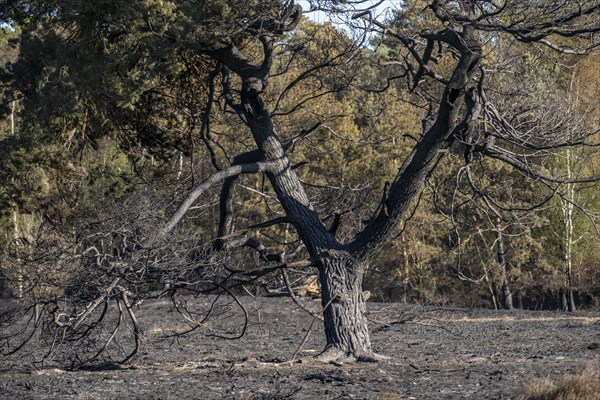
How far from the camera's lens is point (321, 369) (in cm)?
1204

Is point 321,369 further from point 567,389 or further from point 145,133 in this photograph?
point 145,133

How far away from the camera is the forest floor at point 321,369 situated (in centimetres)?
1049

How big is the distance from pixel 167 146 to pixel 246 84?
344 centimetres

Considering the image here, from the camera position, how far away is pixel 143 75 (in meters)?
12.8

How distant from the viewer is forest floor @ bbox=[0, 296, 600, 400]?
10.5 metres

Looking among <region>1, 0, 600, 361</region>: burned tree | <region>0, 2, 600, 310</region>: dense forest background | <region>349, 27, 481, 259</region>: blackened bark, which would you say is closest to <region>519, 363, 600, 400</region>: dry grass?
<region>0, 2, 600, 310</region>: dense forest background

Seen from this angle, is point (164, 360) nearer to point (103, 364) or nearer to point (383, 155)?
point (103, 364)

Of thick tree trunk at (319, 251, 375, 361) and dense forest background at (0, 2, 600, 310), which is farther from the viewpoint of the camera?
thick tree trunk at (319, 251, 375, 361)

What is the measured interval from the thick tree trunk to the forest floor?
353 millimetres

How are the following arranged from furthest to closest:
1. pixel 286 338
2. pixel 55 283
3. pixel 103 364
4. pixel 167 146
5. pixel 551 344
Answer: pixel 286 338, pixel 551 344, pixel 167 146, pixel 103 364, pixel 55 283

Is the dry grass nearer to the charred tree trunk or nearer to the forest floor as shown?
the forest floor

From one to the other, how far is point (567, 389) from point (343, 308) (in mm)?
4199

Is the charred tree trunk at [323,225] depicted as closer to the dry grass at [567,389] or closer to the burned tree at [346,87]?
A: the burned tree at [346,87]

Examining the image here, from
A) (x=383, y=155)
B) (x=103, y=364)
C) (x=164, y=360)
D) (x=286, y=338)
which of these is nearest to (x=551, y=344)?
(x=286, y=338)
